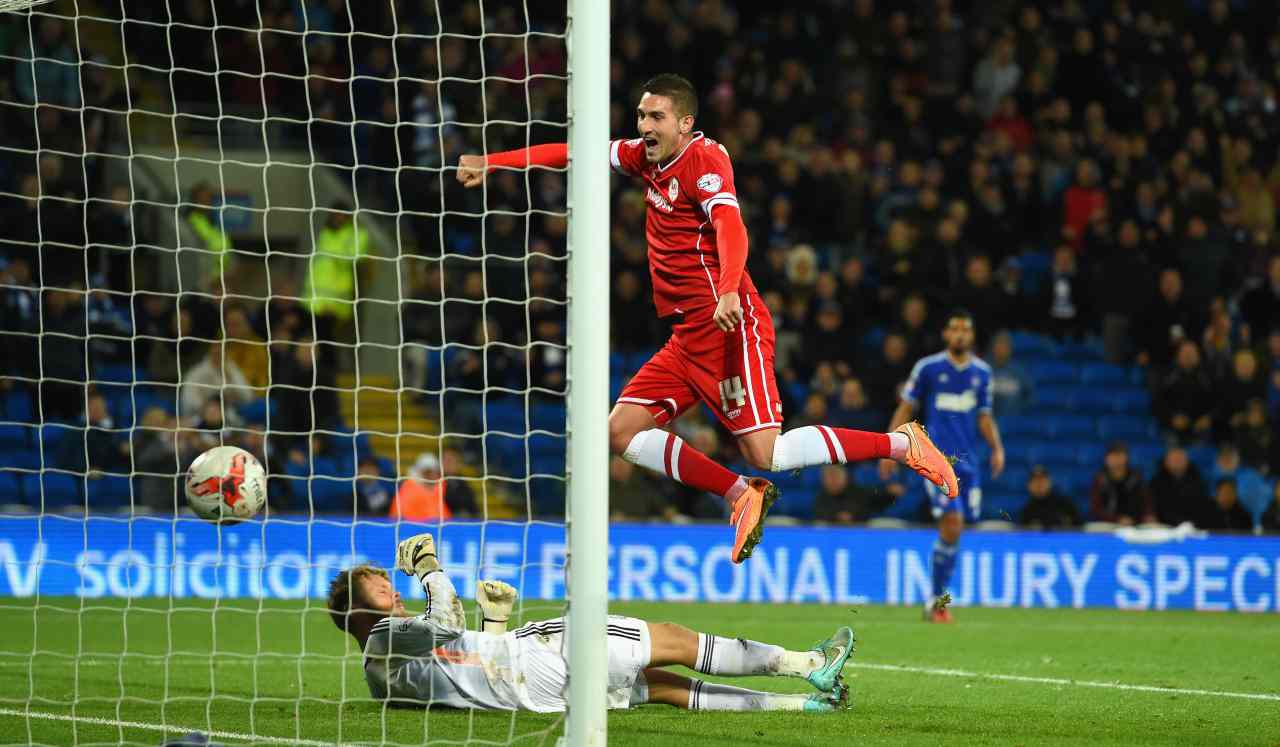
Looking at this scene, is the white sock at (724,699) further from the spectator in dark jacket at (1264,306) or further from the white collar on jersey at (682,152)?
the spectator in dark jacket at (1264,306)

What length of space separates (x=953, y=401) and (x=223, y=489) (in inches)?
242

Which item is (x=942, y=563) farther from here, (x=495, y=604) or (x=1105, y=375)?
(x=1105, y=375)

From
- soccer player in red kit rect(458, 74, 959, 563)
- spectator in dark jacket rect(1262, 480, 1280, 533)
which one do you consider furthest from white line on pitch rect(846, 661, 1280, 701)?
spectator in dark jacket rect(1262, 480, 1280, 533)

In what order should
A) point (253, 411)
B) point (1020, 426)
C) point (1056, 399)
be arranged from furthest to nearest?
point (1056, 399)
point (1020, 426)
point (253, 411)

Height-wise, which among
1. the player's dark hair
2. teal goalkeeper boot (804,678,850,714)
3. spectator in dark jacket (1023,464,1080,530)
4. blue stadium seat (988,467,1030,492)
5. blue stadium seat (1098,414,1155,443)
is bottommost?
teal goalkeeper boot (804,678,850,714)

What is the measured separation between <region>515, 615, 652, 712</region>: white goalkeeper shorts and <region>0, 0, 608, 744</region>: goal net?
7.57 feet

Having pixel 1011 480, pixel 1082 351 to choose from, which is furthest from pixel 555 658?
pixel 1082 351

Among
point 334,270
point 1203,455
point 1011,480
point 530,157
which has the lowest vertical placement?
point 1011,480

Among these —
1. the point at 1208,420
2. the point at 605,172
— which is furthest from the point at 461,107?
the point at 605,172

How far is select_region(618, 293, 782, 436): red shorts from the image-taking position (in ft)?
22.1

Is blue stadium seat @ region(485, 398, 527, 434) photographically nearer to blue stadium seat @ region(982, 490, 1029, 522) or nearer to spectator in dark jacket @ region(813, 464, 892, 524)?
spectator in dark jacket @ region(813, 464, 892, 524)

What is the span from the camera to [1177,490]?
13.7 m

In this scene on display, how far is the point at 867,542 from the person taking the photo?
1287 cm

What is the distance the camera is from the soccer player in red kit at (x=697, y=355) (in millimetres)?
6555
